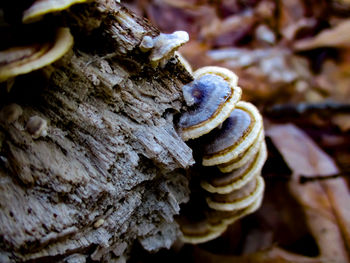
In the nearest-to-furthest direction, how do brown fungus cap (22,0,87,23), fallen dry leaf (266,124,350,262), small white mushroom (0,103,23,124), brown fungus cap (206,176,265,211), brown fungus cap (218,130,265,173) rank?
brown fungus cap (22,0,87,23) < small white mushroom (0,103,23,124) < brown fungus cap (218,130,265,173) < brown fungus cap (206,176,265,211) < fallen dry leaf (266,124,350,262)

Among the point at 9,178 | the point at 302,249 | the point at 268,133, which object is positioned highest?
the point at 9,178

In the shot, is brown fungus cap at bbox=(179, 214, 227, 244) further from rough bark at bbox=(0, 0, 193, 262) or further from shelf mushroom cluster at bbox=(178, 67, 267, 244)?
rough bark at bbox=(0, 0, 193, 262)

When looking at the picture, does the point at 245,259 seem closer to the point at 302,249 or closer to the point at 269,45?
the point at 302,249

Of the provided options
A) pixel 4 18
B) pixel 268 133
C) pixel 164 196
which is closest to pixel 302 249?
pixel 268 133

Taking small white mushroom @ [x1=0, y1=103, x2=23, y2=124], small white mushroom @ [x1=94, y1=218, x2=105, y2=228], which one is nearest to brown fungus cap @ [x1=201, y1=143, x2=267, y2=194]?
small white mushroom @ [x1=94, y1=218, x2=105, y2=228]

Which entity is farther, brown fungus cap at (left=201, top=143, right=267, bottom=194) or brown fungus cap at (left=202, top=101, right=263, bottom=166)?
brown fungus cap at (left=201, top=143, right=267, bottom=194)

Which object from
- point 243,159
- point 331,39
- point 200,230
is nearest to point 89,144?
point 243,159
